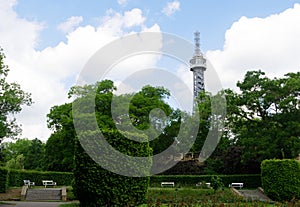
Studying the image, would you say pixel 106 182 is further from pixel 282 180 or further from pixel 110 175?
pixel 282 180

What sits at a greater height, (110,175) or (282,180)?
(110,175)

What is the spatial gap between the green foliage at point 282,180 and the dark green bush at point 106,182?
1172 centimetres

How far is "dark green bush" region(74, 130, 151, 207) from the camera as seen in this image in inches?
490

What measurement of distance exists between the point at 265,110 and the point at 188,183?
9.06 meters

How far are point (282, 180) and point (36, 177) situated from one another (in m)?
20.1

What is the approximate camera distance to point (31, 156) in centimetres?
4925

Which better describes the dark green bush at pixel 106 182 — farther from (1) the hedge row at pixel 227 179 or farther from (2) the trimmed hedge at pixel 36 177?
(1) the hedge row at pixel 227 179

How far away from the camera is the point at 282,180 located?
21.5 m

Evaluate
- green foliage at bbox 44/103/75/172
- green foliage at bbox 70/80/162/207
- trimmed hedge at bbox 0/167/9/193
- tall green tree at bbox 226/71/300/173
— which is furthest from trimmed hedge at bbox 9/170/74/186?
green foliage at bbox 70/80/162/207

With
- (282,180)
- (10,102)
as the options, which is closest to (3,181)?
(10,102)

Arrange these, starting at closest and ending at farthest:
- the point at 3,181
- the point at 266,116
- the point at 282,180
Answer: the point at 282,180, the point at 3,181, the point at 266,116

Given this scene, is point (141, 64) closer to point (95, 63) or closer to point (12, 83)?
point (95, 63)

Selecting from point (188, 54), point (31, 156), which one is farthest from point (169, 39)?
point (31, 156)

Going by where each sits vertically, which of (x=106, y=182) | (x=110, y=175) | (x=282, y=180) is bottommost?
(x=282, y=180)
